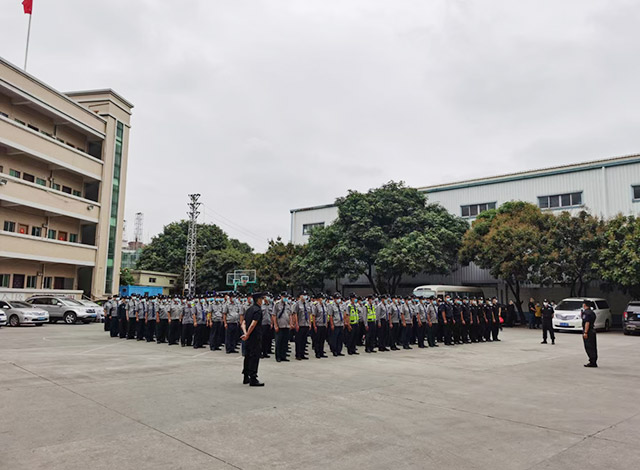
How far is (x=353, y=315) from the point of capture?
1359cm

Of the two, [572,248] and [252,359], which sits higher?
[572,248]

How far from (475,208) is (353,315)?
2360cm

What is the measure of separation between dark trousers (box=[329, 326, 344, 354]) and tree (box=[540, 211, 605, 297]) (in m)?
16.7

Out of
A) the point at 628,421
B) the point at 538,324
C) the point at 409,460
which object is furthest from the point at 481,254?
the point at 409,460

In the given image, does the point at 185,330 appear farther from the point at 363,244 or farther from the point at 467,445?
the point at 363,244

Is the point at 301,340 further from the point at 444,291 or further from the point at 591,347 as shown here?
the point at 444,291

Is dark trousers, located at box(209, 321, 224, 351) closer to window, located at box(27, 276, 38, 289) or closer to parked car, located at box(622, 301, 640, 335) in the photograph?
parked car, located at box(622, 301, 640, 335)

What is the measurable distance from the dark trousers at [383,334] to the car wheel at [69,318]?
17298 millimetres

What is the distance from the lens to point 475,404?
695 cm

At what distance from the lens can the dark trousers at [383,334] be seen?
46.7ft

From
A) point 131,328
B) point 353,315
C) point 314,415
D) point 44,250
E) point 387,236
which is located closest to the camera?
point 314,415

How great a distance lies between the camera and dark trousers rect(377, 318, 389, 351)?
1423 cm

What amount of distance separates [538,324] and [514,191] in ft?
31.4

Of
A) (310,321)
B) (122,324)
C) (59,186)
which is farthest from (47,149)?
(310,321)
